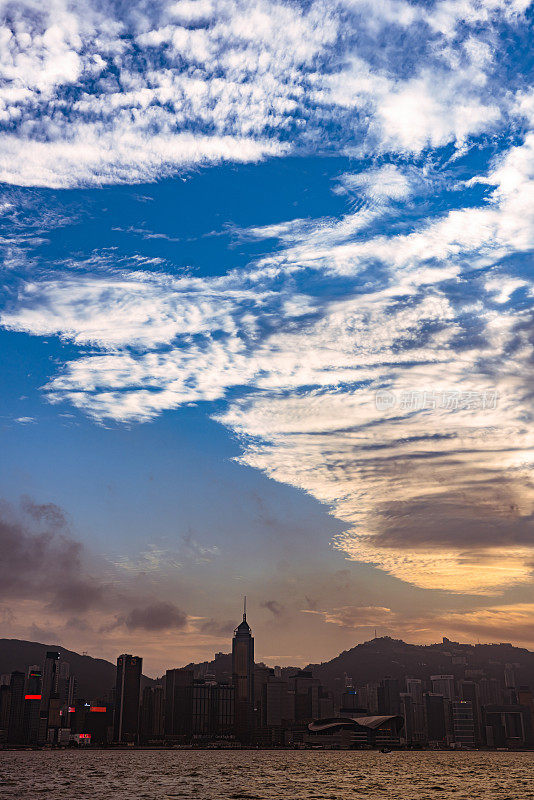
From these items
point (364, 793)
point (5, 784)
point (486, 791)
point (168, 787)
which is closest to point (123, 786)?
point (168, 787)

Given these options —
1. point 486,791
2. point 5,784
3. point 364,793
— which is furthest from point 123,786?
point 486,791

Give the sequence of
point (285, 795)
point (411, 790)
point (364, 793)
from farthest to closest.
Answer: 1. point (411, 790)
2. point (364, 793)
3. point (285, 795)

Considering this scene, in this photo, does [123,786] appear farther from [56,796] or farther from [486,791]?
[486,791]

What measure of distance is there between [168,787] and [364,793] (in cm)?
5417

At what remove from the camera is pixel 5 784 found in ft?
647

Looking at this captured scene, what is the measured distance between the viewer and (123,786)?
652 ft

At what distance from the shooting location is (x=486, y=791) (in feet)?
639

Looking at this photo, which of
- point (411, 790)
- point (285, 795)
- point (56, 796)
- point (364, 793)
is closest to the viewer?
point (56, 796)

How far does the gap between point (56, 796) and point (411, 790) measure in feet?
311

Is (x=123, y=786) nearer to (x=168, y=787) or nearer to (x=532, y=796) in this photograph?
(x=168, y=787)

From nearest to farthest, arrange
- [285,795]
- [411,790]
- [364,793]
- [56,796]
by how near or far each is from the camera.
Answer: [56,796], [285,795], [364,793], [411,790]

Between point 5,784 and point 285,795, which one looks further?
point 5,784

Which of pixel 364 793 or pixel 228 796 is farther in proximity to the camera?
pixel 364 793

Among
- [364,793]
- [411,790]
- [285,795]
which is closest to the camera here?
[285,795]
